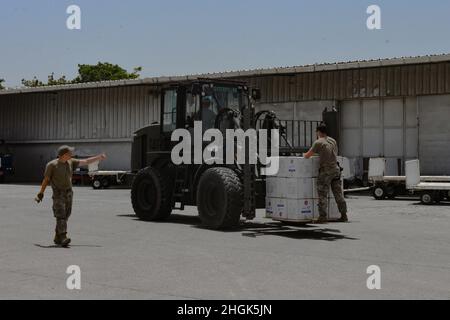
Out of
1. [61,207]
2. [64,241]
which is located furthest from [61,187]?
[64,241]

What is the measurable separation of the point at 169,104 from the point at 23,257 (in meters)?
6.20

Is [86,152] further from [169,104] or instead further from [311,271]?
[311,271]

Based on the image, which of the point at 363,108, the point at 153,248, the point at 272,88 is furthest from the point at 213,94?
the point at 272,88

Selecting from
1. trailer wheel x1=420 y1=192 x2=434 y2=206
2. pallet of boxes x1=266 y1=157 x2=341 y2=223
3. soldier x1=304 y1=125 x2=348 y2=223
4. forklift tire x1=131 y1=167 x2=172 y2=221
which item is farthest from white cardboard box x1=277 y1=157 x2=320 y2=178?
trailer wheel x1=420 y1=192 x2=434 y2=206

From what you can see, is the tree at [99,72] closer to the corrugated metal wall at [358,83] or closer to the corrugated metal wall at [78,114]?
the corrugated metal wall at [78,114]

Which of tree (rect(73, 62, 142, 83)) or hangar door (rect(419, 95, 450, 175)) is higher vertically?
tree (rect(73, 62, 142, 83))

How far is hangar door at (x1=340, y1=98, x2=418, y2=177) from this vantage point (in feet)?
88.9

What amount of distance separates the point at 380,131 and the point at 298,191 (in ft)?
56.5

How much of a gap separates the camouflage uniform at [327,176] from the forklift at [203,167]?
1.25 m

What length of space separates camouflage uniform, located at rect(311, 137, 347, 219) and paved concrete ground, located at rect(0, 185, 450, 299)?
23.8 inches

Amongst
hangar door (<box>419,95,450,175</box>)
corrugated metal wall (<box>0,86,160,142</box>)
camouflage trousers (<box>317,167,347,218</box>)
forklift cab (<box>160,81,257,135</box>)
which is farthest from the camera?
corrugated metal wall (<box>0,86,160,142</box>)

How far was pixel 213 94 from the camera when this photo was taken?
13914mm

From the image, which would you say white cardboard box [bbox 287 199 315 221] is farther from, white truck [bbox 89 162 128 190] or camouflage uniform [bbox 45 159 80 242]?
white truck [bbox 89 162 128 190]
